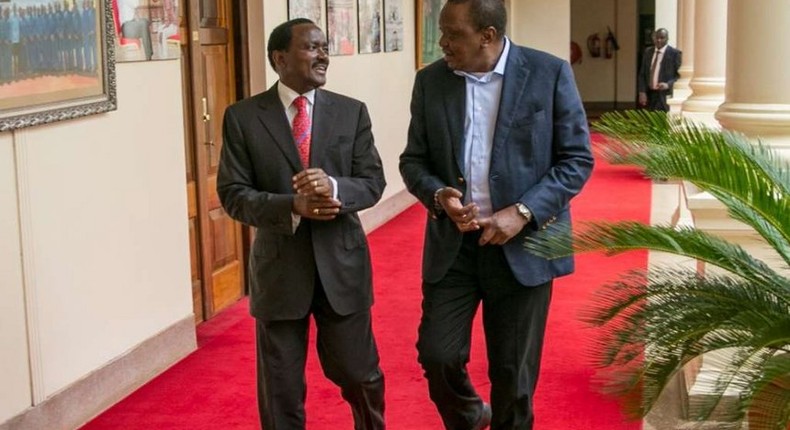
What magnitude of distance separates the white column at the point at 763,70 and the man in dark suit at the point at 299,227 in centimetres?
180

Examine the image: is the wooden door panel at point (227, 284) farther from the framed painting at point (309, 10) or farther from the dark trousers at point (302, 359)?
the dark trousers at point (302, 359)

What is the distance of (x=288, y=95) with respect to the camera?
437cm

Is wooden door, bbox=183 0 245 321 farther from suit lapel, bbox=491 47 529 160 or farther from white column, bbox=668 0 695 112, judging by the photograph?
white column, bbox=668 0 695 112

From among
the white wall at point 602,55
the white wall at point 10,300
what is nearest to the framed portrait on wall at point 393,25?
the white wall at point 10,300

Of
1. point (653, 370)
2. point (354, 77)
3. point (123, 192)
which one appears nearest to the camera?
point (653, 370)

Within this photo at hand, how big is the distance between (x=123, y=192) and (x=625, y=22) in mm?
25819

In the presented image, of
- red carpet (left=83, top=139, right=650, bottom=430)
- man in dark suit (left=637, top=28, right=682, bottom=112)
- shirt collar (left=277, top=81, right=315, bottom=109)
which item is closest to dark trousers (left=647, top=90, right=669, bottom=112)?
man in dark suit (left=637, top=28, right=682, bottom=112)

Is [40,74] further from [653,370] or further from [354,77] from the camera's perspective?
[354,77]

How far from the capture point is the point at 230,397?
5918mm

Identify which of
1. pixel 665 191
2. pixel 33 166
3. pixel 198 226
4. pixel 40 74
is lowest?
pixel 665 191

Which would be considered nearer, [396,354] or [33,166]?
[33,166]

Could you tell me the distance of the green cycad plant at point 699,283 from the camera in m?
3.45

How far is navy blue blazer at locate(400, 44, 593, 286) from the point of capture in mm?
4145

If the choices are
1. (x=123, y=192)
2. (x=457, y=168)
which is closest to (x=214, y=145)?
(x=123, y=192)
